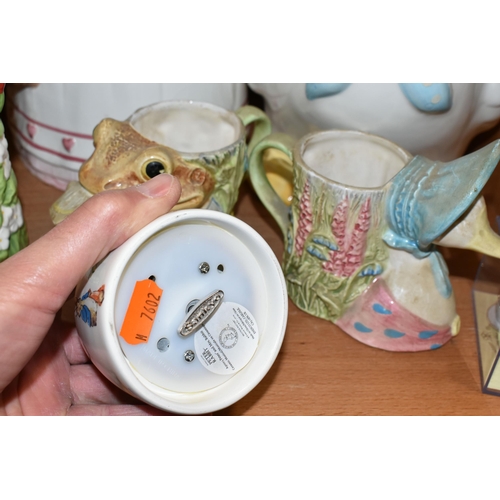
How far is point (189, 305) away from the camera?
596 millimetres

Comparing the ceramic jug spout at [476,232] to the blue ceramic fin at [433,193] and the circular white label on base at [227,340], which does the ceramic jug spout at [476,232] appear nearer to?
the blue ceramic fin at [433,193]

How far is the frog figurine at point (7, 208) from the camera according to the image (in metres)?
0.72

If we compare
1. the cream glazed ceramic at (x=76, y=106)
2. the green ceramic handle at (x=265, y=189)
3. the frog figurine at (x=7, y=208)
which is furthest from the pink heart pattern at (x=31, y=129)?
the green ceramic handle at (x=265, y=189)

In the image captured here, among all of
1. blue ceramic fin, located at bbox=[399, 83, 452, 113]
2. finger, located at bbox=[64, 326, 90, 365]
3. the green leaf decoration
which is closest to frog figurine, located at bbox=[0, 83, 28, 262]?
the green leaf decoration

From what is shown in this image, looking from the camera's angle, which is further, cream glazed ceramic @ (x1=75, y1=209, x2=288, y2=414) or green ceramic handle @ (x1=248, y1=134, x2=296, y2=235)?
green ceramic handle @ (x1=248, y1=134, x2=296, y2=235)

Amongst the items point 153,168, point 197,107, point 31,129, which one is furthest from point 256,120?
point 31,129

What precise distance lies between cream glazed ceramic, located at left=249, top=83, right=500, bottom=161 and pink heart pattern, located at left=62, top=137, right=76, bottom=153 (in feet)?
0.81

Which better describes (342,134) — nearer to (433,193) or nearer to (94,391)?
(433,193)

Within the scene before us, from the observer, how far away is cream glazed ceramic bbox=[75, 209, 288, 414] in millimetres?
548

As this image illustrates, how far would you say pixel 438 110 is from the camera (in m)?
0.79

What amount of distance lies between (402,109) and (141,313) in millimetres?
404

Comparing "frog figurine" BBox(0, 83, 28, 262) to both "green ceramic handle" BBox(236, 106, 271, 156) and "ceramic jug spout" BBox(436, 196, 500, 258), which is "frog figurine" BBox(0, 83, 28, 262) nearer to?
"green ceramic handle" BBox(236, 106, 271, 156)

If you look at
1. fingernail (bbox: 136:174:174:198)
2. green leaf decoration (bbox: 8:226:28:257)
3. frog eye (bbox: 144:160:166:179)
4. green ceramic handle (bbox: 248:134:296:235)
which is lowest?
green leaf decoration (bbox: 8:226:28:257)

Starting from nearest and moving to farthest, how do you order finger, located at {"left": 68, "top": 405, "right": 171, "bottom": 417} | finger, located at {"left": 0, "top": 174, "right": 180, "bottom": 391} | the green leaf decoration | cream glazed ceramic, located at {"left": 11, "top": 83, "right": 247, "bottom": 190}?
finger, located at {"left": 0, "top": 174, "right": 180, "bottom": 391} → finger, located at {"left": 68, "top": 405, "right": 171, "bottom": 417} → the green leaf decoration → cream glazed ceramic, located at {"left": 11, "top": 83, "right": 247, "bottom": 190}
